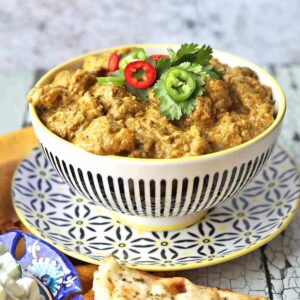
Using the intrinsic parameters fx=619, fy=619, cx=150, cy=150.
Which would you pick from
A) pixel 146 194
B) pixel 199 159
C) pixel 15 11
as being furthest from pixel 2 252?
pixel 15 11

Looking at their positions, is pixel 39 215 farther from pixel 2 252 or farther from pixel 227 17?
pixel 227 17

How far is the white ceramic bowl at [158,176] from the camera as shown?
2.35m

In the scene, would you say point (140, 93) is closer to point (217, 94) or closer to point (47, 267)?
point (217, 94)

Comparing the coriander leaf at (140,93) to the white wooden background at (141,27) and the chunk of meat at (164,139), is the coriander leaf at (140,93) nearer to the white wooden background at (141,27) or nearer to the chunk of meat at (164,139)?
the chunk of meat at (164,139)

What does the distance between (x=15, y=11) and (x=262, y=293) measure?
4.45 meters

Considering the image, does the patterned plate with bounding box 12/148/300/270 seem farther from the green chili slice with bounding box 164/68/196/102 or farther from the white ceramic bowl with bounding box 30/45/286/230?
the green chili slice with bounding box 164/68/196/102

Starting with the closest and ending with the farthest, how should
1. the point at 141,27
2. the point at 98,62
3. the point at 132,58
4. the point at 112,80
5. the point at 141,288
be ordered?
1. the point at 141,288
2. the point at 112,80
3. the point at 132,58
4. the point at 98,62
5. the point at 141,27

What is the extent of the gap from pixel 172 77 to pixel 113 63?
352 millimetres

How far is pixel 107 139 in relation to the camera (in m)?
2.33

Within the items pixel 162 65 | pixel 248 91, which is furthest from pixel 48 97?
pixel 248 91

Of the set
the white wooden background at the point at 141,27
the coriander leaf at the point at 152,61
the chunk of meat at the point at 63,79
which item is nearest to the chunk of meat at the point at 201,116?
the coriander leaf at the point at 152,61

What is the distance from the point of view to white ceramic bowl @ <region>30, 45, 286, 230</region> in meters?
2.35

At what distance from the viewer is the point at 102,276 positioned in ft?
Result: 7.30

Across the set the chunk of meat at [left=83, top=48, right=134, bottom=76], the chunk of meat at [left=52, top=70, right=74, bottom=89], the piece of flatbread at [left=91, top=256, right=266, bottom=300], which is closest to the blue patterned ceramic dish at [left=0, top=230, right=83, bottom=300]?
the piece of flatbread at [left=91, top=256, right=266, bottom=300]
